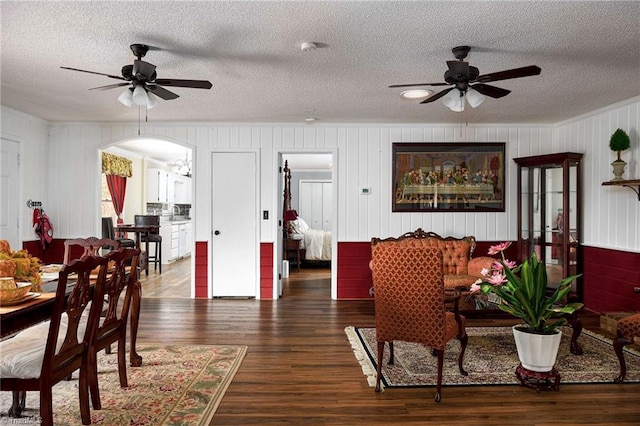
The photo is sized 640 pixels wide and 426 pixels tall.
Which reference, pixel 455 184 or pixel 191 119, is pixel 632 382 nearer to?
pixel 455 184

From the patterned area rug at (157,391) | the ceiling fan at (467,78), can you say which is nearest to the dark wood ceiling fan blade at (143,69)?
the ceiling fan at (467,78)

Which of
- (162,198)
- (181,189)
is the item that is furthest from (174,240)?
(181,189)

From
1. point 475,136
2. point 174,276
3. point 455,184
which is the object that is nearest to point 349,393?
Result: point 455,184

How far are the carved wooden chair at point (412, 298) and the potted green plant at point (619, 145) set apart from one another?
120 inches

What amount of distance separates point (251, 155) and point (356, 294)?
2.48m

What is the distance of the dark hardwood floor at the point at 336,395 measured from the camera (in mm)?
2656

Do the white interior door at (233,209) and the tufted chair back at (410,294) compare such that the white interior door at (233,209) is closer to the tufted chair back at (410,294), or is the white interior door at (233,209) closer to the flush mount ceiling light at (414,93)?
the flush mount ceiling light at (414,93)

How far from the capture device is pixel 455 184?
6.18 metres

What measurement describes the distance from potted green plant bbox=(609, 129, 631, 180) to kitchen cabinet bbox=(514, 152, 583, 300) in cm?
62

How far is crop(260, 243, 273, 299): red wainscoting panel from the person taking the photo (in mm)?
6191

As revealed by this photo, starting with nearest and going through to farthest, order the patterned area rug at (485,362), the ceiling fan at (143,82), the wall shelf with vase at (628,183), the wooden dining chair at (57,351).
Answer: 1. the wooden dining chair at (57,351)
2. the ceiling fan at (143,82)
3. the patterned area rug at (485,362)
4. the wall shelf with vase at (628,183)

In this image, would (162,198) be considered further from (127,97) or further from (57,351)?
(57,351)

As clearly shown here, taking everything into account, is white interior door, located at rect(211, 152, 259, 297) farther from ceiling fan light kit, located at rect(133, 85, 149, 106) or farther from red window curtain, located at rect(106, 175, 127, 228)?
red window curtain, located at rect(106, 175, 127, 228)

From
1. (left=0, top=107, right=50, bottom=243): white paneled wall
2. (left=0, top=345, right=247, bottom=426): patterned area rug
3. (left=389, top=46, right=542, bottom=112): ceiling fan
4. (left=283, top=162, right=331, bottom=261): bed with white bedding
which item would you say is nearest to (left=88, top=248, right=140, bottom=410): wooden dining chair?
(left=0, top=345, right=247, bottom=426): patterned area rug
